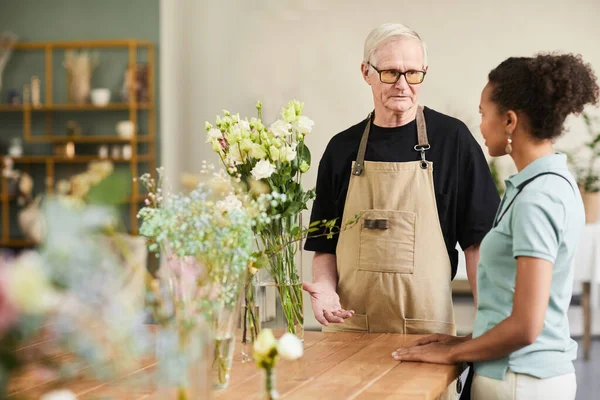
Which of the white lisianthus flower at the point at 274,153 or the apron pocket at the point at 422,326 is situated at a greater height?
the white lisianthus flower at the point at 274,153

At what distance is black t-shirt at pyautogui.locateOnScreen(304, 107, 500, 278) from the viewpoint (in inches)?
92.7

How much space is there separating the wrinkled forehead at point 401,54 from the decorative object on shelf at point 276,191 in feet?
1.50

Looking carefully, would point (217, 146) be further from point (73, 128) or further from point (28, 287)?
point (73, 128)

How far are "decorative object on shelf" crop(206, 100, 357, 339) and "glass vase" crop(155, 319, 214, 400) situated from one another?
0.89 metres

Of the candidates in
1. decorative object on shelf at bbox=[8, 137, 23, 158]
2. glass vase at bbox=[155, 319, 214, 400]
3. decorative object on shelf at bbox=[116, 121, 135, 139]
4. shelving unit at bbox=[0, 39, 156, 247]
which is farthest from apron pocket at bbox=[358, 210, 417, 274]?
decorative object on shelf at bbox=[8, 137, 23, 158]

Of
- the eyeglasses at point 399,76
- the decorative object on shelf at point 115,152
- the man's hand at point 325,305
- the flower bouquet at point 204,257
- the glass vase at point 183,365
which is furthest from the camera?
Result: the decorative object on shelf at point 115,152

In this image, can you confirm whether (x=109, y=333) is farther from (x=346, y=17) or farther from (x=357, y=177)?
(x=346, y=17)

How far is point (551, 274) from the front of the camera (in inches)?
64.0

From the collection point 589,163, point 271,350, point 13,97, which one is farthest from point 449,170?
point 13,97

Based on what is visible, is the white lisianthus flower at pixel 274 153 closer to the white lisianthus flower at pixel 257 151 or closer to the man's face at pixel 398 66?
the white lisianthus flower at pixel 257 151

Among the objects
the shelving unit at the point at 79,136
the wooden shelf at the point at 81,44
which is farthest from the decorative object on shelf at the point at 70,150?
the wooden shelf at the point at 81,44

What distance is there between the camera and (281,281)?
1.98 metres

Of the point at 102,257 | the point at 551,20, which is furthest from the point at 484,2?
the point at 102,257

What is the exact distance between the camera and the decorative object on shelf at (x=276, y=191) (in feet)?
6.43
